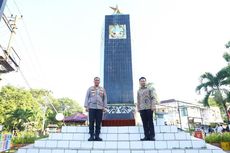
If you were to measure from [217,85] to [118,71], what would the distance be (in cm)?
1204

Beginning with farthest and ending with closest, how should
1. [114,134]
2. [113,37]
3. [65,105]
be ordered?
[65,105], [113,37], [114,134]

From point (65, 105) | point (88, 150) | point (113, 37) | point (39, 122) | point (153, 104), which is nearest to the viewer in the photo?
point (88, 150)

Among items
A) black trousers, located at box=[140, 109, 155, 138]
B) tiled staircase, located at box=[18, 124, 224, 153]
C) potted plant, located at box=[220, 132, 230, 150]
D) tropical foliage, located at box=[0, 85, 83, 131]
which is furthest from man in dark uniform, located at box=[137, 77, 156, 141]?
tropical foliage, located at box=[0, 85, 83, 131]

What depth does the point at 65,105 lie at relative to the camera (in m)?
55.7

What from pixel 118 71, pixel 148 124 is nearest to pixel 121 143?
pixel 148 124

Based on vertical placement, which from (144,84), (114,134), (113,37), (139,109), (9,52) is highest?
(113,37)

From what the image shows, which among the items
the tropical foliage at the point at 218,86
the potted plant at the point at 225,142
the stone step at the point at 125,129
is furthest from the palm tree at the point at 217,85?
the stone step at the point at 125,129

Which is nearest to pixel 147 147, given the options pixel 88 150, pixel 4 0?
pixel 88 150

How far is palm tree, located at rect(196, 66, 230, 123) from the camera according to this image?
55.2 ft

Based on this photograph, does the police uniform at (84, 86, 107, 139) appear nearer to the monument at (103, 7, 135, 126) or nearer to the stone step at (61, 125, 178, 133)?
the stone step at (61, 125, 178, 133)

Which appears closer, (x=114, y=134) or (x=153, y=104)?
(x=153, y=104)

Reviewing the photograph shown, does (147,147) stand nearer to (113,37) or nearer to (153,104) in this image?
(153,104)

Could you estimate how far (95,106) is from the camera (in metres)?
4.64

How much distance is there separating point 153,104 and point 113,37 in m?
6.03
